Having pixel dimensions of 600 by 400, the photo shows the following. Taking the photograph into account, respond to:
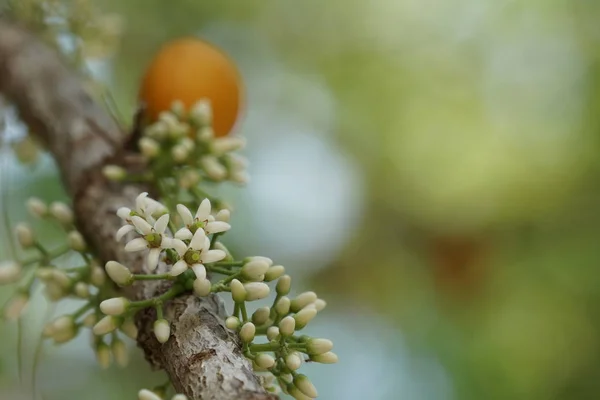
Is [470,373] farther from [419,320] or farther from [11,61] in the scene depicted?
[11,61]

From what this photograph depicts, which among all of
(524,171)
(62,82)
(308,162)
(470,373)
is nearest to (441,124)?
(524,171)

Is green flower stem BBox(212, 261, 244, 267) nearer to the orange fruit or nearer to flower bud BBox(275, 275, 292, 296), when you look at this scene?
flower bud BBox(275, 275, 292, 296)

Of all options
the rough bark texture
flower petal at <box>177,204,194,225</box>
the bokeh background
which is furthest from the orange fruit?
the bokeh background

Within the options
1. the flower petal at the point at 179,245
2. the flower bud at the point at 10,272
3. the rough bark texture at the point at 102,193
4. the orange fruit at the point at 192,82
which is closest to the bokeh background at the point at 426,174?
the rough bark texture at the point at 102,193

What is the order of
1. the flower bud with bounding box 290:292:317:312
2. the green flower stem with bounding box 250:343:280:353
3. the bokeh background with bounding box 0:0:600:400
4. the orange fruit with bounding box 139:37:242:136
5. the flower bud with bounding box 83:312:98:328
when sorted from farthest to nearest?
the bokeh background with bounding box 0:0:600:400, the orange fruit with bounding box 139:37:242:136, the flower bud with bounding box 83:312:98:328, the flower bud with bounding box 290:292:317:312, the green flower stem with bounding box 250:343:280:353

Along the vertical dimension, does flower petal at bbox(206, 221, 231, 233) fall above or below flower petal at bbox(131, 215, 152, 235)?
above

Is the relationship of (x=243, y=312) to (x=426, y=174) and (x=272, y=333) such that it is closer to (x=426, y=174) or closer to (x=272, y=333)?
(x=272, y=333)
